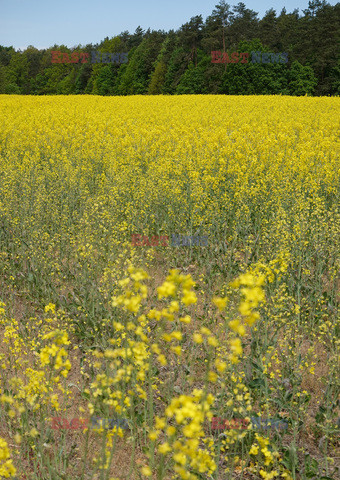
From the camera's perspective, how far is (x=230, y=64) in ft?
125

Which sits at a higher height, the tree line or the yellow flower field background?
the tree line

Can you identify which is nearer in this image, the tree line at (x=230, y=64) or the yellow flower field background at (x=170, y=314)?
the yellow flower field background at (x=170, y=314)

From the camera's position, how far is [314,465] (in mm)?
2672

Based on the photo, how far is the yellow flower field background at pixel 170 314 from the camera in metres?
1.88

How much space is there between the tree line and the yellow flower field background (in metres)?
27.8

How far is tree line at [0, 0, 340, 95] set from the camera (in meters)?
37.0

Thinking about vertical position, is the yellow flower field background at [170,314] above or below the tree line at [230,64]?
below

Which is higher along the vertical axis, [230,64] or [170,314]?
[230,64]

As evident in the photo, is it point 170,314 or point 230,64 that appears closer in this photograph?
point 170,314

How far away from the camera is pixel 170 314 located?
1.50m

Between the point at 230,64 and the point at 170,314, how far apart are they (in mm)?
40548

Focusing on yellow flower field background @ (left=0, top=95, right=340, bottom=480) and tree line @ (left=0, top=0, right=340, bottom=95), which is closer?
yellow flower field background @ (left=0, top=95, right=340, bottom=480)

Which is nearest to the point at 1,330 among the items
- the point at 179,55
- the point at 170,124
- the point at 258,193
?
the point at 258,193

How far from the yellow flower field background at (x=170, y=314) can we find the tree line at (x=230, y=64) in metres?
27.8
